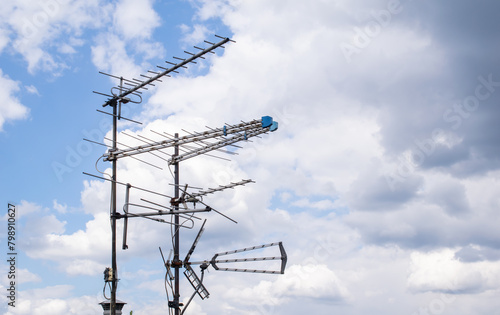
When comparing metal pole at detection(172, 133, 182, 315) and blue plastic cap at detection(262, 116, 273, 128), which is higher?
blue plastic cap at detection(262, 116, 273, 128)

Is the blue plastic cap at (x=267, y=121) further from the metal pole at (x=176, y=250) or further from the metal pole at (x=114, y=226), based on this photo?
the metal pole at (x=114, y=226)

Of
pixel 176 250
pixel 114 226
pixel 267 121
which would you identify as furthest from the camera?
pixel 176 250

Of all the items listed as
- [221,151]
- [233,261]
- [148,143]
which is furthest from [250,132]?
[233,261]

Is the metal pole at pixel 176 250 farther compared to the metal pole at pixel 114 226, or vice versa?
the metal pole at pixel 176 250

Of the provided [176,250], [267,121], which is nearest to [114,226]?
[176,250]

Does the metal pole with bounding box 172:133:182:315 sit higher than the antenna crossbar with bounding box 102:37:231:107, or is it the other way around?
the antenna crossbar with bounding box 102:37:231:107

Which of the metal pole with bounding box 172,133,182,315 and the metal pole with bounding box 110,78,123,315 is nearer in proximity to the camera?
the metal pole with bounding box 110,78,123,315

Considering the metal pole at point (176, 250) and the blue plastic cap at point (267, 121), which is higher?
the blue plastic cap at point (267, 121)

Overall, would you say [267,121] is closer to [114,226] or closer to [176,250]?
[114,226]

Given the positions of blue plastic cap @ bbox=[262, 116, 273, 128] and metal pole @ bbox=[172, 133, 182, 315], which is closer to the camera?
blue plastic cap @ bbox=[262, 116, 273, 128]

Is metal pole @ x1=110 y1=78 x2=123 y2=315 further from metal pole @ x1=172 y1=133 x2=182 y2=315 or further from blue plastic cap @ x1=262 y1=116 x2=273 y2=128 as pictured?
→ blue plastic cap @ x1=262 y1=116 x2=273 y2=128

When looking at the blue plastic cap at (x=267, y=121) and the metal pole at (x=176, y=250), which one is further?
the metal pole at (x=176, y=250)

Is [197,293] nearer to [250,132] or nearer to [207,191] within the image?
[207,191]

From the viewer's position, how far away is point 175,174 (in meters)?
33.6
